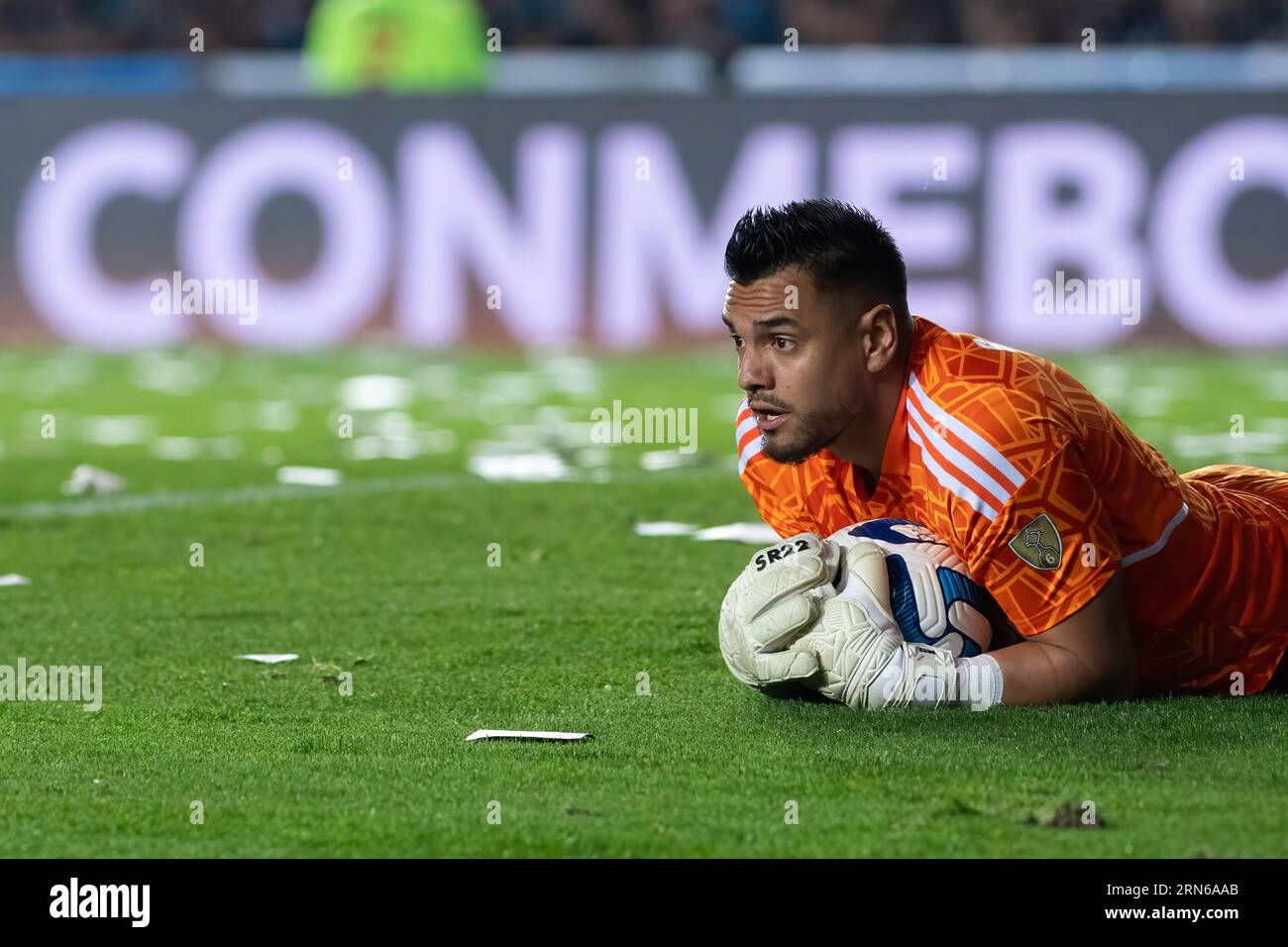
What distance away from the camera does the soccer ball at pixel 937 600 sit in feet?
16.3

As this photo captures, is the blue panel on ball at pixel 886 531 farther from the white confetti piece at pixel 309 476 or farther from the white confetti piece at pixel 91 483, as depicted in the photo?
the white confetti piece at pixel 91 483

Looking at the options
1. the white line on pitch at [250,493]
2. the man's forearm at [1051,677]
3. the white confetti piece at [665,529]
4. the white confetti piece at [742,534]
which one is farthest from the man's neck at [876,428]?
the white line on pitch at [250,493]

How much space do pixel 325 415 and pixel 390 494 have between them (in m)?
4.14

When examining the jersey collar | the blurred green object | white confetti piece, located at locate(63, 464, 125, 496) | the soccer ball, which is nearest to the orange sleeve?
the soccer ball

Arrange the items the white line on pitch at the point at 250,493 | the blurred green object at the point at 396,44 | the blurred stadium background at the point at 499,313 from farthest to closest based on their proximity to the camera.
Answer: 1. the blurred green object at the point at 396,44
2. the white line on pitch at the point at 250,493
3. the blurred stadium background at the point at 499,313

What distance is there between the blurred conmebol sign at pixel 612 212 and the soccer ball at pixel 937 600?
38.8 ft

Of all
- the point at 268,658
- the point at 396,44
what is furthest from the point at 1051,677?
A: the point at 396,44

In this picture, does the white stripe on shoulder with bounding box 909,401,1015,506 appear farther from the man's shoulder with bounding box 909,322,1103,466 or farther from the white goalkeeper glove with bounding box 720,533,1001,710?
the white goalkeeper glove with bounding box 720,533,1001,710

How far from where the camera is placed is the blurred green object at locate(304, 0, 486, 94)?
19.2 meters

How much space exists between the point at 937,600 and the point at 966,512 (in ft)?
1.08

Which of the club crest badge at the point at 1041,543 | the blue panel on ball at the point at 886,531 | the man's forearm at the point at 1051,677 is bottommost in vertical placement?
the man's forearm at the point at 1051,677

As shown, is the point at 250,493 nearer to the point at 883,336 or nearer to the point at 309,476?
the point at 309,476

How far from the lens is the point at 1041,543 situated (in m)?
4.65
